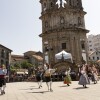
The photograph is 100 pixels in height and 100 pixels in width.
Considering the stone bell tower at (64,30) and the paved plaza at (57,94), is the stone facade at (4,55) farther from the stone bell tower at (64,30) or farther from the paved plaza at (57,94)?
the paved plaza at (57,94)

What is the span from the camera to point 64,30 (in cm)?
4303

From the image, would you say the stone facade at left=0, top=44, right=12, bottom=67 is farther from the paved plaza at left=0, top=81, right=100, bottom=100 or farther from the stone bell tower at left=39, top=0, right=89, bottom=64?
the paved plaza at left=0, top=81, right=100, bottom=100

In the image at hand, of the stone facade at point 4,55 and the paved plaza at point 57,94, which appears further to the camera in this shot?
the stone facade at point 4,55

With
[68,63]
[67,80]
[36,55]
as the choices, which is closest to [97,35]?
[36,55]

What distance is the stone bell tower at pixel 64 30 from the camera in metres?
42.8

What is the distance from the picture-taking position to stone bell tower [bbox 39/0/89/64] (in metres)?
42.8

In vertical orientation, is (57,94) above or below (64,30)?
below

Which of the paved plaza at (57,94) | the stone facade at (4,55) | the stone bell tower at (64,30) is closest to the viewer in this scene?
the paved plaza at (57,94)

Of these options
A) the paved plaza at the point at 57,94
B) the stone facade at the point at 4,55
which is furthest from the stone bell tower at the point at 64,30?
the paved plaza at the point at 57,94

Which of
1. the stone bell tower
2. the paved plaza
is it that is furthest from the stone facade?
the paved plaza

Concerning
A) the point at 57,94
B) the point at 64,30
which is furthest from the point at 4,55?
the point at 57,94

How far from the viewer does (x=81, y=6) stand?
46344 millimetres

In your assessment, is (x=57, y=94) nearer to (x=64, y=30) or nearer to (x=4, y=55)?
(x=64, y=30)

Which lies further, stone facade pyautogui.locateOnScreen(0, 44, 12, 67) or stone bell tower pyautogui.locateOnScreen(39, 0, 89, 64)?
stone facade pyautogui.locateOnScreen(0, 44, 12, 67)
